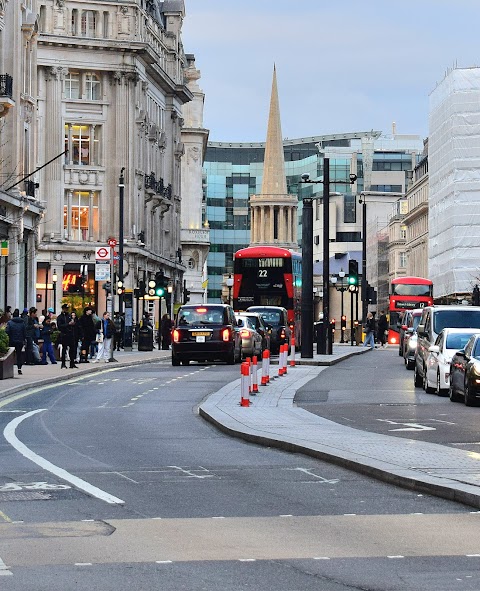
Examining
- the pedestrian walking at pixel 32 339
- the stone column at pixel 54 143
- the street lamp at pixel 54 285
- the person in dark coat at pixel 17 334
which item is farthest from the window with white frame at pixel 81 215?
the person in dark coat at pixel 17 334

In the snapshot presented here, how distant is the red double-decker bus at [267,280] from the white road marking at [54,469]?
1762 inches

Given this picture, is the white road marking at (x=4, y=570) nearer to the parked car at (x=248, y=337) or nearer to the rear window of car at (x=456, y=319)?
the rear window of car at (x=456, y=319)

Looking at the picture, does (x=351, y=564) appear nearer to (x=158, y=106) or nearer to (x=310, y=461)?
(x=310, y=461)

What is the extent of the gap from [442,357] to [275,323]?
95.9ft

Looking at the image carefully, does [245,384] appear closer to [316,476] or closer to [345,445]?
[345,445]

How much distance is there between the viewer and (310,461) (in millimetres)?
18125

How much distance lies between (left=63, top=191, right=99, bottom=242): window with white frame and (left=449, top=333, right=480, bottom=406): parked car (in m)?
70.1

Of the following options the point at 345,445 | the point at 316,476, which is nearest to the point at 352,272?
the point at 345,445

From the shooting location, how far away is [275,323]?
62750 mm

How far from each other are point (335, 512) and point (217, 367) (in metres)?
35.6

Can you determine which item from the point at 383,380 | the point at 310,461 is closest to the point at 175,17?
the point at 383,380

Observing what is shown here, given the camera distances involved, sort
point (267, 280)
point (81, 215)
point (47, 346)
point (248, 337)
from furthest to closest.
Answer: point (81, 215) → point (267, 280) → point (248, 337) → point (47, 346)

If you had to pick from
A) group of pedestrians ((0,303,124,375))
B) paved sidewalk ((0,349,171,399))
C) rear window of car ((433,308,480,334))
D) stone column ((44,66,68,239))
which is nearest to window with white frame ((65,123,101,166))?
stone column ((44,66,68,239))

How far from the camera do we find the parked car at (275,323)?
61.9 meters
